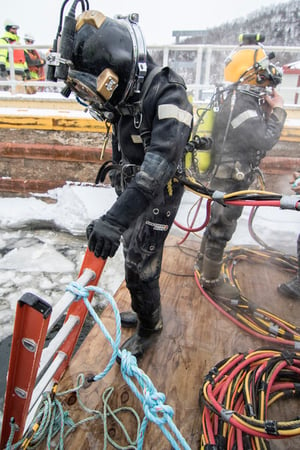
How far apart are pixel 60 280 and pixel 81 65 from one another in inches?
101

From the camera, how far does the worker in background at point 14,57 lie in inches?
300

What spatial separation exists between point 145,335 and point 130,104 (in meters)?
1.59

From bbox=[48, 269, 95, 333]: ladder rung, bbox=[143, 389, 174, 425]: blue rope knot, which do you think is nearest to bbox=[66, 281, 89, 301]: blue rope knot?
bbox=[48, 269, 95, 333]: ladder rung

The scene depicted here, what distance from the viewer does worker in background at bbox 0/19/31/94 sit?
7.62 meters

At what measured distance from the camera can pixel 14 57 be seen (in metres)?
7.82

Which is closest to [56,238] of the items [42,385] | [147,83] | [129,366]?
[42,385]

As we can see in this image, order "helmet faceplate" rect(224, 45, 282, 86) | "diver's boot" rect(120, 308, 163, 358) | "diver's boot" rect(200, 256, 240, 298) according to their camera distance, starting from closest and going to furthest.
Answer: "diver's boot" rect(120, 308, 163, 358) < "helmet faceplate" rect(224, 45, 282, 86) < "diver's boot" rect(200, 256, 240, 298)

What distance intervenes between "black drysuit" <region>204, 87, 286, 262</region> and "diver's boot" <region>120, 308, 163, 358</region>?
906 millimetres

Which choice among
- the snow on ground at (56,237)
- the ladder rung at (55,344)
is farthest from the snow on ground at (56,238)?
the ladder rung at (55,344)

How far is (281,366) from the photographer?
2.04 meters

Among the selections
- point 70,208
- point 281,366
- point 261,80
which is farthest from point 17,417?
point 70,208

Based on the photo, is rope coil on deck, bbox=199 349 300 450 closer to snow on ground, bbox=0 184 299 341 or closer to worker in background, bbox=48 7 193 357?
worker in background, bbox=48 7 193 357

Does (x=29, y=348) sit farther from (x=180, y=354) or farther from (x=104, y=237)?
(x=180, y=354)

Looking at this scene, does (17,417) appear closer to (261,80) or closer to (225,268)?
(225,268)
